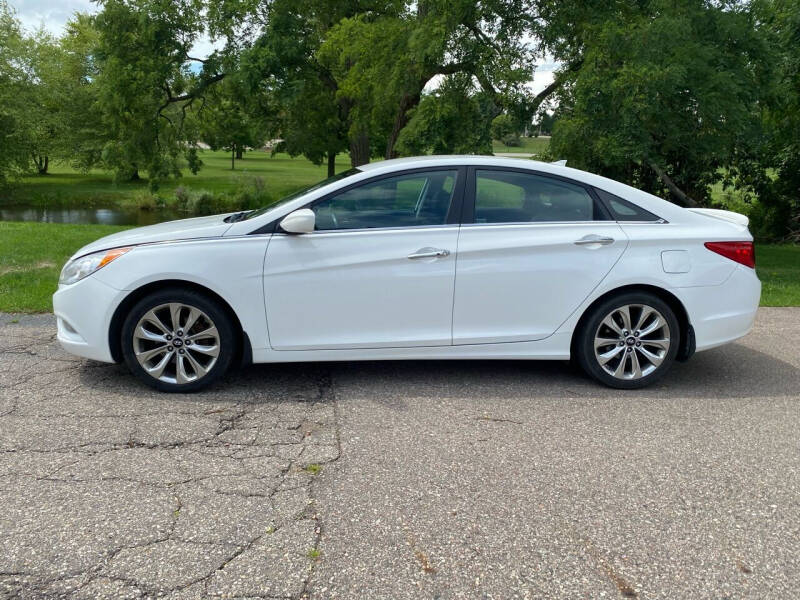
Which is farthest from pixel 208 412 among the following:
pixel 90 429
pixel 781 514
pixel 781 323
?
pixel 781 323

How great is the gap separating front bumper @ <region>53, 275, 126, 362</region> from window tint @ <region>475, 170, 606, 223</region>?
2.61 metres

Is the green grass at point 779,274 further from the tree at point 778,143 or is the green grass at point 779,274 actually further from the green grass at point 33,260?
the green grass at point 33,260

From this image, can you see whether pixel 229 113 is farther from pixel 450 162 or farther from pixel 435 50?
pixel 450 162

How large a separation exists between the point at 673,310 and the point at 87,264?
418 centimetres

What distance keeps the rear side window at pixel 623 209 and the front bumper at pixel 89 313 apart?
346cm

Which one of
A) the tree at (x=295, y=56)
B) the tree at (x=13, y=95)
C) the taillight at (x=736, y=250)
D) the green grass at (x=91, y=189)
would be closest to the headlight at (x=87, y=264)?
the taillight at (x=736, y=250)

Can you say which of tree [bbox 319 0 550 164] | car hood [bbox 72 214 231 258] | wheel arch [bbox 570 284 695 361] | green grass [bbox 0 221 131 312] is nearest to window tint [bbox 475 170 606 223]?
wheel arch [bbox 570 284 695 361]

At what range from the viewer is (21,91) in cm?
3045

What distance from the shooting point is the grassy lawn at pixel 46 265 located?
7.54 metres

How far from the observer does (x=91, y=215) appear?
103ft

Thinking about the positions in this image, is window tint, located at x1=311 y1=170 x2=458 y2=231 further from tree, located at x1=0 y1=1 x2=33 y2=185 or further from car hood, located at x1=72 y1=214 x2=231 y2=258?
tree, located at x1=0 y1=1 x2=33 y2=185

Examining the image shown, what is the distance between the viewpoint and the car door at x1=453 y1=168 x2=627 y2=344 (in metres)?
4.82

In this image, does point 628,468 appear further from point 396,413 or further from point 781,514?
point 396,413

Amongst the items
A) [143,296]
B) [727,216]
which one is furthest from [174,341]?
[727,216]
